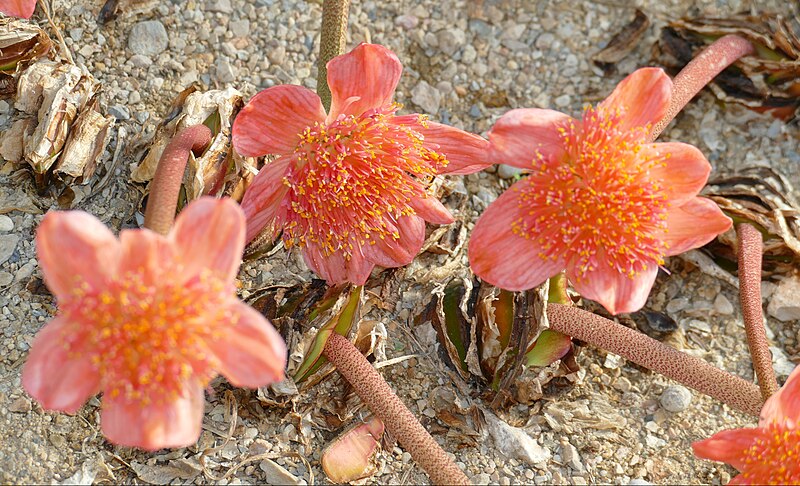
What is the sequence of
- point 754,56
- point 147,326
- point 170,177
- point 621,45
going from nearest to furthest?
point 147,326
point 170,177
point 754,56
point 621,45

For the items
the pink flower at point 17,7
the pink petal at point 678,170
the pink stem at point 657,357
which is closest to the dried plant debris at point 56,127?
the pink flower at point 17,7

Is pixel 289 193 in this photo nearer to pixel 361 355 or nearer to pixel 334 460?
pixel 361 355

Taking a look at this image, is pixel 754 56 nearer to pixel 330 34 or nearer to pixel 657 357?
pixel 657 357

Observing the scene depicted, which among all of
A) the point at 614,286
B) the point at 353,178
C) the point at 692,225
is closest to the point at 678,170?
the point at 692,225

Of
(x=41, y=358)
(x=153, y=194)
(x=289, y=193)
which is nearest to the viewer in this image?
(x=41, y=358)

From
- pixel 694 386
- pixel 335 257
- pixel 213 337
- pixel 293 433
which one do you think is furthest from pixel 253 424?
pixel 694 386

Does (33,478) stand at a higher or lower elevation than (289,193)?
lower

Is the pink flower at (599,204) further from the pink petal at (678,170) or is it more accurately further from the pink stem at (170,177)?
the pink stem at (170,177)
